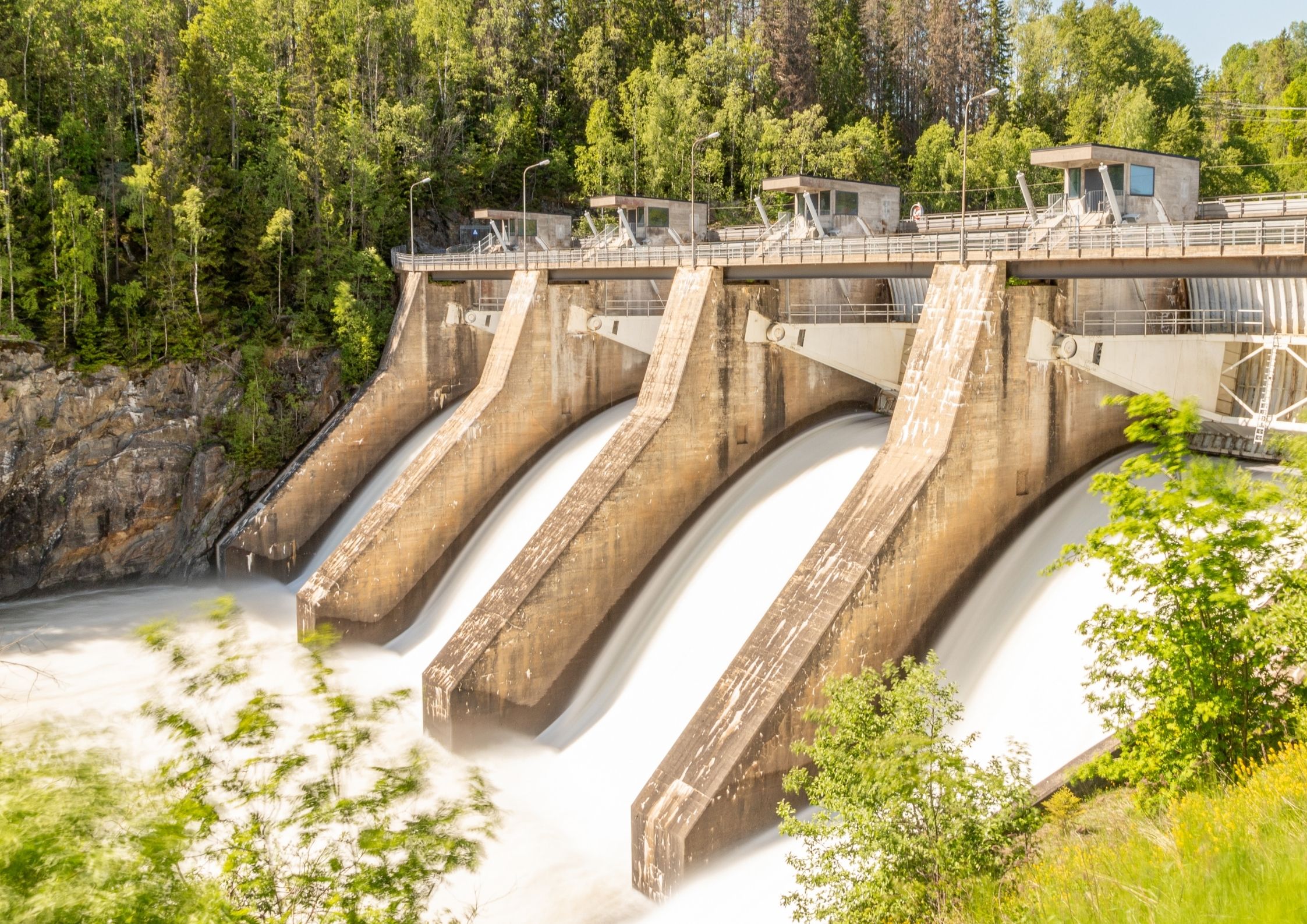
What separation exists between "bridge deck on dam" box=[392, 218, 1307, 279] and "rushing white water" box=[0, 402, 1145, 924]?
144 inches

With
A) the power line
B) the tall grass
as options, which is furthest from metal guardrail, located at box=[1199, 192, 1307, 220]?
the power line

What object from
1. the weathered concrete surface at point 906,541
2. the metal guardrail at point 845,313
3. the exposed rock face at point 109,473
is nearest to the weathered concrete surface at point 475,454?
the metal guardrail at point 845,313

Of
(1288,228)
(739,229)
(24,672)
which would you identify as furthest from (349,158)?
(1288,228)

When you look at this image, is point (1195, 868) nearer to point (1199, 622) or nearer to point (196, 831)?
point (1199, 622)

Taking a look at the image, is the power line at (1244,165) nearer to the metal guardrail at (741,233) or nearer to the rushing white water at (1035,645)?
the metal guardrail at (741,233)

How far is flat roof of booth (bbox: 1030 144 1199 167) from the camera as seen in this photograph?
20.6 meters

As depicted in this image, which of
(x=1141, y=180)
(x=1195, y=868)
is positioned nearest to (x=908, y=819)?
(x=1195, y=868)

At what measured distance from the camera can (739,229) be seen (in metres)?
36.1

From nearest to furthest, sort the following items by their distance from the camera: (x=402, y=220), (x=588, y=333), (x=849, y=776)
→ 1. (x=849, y=776)
2. (x=588, y=333)
3. (x=402, y=220)

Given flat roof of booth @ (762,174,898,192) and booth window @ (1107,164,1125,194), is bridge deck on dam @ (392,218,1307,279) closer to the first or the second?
booth window @ (1107,164,1125,194)

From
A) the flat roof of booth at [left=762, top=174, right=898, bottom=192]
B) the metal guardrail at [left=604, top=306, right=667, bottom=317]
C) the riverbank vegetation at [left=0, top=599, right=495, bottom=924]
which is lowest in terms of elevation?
the riverbank vegetation at [left=0, top=599, right=495, bottom=924]

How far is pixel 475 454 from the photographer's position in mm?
28562

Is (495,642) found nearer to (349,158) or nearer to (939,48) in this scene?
(349,158)

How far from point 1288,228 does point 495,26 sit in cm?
4510
